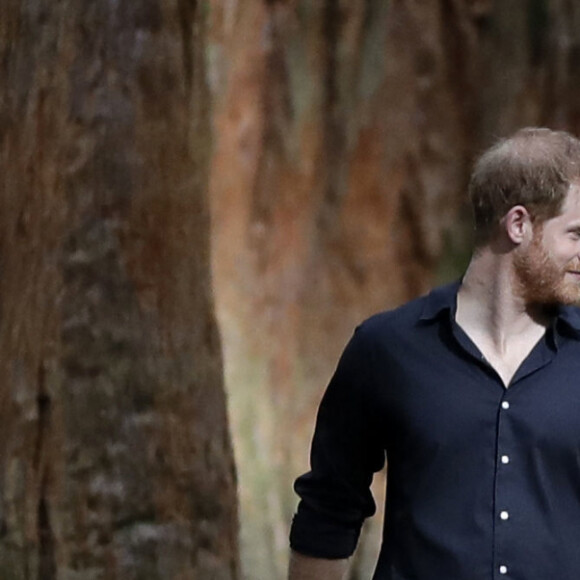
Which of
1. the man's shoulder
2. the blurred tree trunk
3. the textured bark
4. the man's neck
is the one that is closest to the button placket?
the man's neck

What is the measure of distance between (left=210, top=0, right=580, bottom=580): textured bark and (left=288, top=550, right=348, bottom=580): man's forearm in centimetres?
323

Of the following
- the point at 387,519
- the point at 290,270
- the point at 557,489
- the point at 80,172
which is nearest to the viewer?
the point at 557,489

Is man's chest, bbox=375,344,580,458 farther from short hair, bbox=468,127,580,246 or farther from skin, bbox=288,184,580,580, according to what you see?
short hair, bbox=468,127,580,246

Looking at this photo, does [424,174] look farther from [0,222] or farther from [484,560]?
[484,560]

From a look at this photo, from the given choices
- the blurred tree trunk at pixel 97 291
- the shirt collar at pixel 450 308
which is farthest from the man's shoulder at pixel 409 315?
the blurred tree trunk at pixel 97 291

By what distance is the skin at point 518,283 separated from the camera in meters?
2.95

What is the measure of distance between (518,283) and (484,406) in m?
0.24

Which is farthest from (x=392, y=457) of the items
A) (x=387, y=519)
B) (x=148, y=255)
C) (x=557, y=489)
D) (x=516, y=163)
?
(x=148, y=255)

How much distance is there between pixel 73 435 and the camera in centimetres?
458

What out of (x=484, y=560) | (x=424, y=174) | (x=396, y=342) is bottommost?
(x=484, y=560)

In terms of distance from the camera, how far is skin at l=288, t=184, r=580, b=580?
2.95 m

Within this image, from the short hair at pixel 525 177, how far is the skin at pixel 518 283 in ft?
0.06

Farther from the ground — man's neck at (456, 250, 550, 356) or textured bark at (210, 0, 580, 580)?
textured bark at (210, 0, 580, 580)

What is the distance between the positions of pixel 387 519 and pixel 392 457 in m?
0.12
